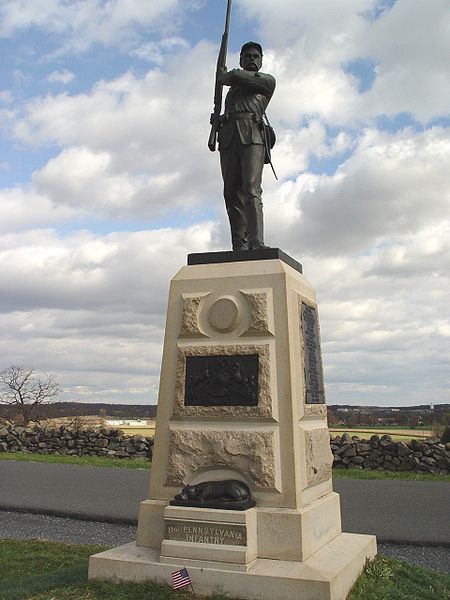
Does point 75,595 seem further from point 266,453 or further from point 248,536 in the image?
point 266,453

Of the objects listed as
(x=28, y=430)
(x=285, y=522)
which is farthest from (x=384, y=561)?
(x=28, y=430)

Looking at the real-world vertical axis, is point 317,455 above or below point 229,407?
below

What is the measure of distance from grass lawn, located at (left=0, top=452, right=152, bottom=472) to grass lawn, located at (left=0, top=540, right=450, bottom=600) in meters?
9.48

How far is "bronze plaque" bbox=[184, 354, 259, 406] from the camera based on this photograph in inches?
199

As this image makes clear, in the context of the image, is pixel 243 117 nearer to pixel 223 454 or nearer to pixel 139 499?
pixel 223 454

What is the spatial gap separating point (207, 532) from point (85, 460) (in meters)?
13.0

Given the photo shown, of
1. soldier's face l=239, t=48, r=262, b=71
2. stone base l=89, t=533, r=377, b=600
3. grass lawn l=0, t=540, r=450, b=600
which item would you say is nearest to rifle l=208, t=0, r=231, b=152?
soldier's face l=239, t=48, r=262, b=71

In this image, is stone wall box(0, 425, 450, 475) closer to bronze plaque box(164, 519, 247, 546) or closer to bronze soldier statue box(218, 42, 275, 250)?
bronze soldier statue box(218, 42, 275, 250)

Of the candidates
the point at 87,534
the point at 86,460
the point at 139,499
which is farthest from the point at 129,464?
the point at 87,534

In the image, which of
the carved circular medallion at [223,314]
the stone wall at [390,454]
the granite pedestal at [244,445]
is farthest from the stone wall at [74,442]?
the carved circular medallion at [223,314]

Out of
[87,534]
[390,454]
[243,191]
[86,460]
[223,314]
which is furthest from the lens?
[86,460]

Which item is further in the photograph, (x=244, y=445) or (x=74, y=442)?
(x=74, y=442)

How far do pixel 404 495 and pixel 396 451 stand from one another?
3991mm

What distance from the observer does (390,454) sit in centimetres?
1494
